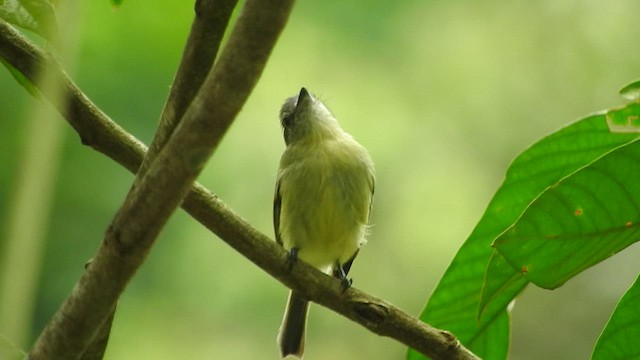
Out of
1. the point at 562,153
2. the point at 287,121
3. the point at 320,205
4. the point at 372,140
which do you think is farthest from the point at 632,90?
the point at 372,140

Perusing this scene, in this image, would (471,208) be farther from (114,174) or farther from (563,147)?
(563,147)

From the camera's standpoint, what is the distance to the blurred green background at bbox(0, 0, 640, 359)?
2.80 m

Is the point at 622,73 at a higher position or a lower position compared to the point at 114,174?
higher

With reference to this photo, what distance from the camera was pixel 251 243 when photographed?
1411 millimetres

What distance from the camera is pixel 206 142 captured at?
0.83m

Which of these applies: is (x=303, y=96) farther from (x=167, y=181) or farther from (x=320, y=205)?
(x=167, y=181)

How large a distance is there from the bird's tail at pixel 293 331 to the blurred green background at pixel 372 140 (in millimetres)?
503

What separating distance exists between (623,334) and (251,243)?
1.87ft

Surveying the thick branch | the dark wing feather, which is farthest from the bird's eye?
the thick branch

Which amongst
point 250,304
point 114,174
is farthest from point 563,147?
point 250,304

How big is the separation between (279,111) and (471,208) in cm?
96

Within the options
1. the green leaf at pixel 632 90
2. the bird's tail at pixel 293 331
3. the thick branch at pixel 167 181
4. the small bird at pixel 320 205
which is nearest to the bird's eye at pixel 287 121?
the small bird at pixel 320 205

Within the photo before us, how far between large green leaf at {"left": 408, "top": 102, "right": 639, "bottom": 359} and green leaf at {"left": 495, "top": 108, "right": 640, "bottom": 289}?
32mm

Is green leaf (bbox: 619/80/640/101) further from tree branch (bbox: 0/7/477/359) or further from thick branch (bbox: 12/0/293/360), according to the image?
thick branch (bbox: 12/0/293/360)
